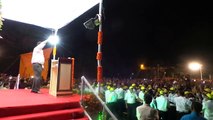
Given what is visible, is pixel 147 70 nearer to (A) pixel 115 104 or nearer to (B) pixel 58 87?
(A) pixel 115 104

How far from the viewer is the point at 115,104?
13289 mm

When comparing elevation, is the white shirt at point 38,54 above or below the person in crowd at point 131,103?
above

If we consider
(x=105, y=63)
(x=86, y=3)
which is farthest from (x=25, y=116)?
(x=105, y=63)

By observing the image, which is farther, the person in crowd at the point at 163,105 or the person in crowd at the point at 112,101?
the person in crowd at the point at 112,101

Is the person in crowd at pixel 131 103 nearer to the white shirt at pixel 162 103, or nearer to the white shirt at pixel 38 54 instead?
the white shirt at pixel 162 103

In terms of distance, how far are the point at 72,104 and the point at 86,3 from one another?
4.70 metres

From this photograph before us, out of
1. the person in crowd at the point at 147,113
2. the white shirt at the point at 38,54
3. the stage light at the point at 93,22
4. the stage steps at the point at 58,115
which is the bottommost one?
the stage steps at the point at 58,115

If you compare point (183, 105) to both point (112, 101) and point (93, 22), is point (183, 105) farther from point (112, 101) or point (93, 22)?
point (93, 22)

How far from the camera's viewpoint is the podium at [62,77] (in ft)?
26.0

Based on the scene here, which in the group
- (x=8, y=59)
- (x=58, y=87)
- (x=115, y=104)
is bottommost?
(x=115, y=104)

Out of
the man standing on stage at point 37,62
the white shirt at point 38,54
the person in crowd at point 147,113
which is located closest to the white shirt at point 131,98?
the man standing on stage at point 37,62

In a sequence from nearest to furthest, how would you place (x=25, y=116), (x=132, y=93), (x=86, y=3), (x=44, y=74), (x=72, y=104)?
(x=25, y=116)
(x=72, y=104)
(x=86, y=3)
(x=132, y=93)
(x=44, y=74)

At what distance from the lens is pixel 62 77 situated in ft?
26.3

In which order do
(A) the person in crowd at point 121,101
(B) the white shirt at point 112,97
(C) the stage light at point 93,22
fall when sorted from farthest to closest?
1. (A) the person in crowd at point 121,101
2. (B) the white shirt at point 112,97
3. (C) the stage light at point 93,22
